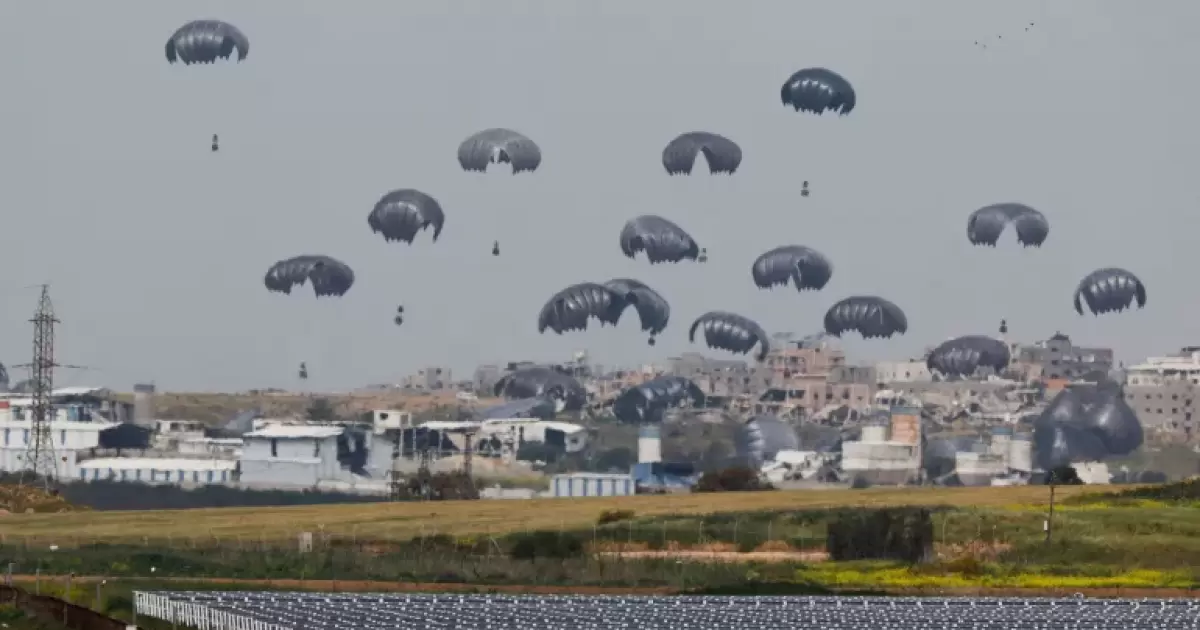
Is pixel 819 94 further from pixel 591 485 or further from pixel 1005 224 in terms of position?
pixel 591 485

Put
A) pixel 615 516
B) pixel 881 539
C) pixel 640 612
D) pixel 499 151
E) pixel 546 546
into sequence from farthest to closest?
pixel 499 151, pixel 615 516, pixel 546 546, pixel 881 539, pixel 640 612

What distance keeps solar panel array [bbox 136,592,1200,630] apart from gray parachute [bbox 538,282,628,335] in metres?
112

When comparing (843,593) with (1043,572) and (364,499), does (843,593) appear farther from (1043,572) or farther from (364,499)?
(364,499)

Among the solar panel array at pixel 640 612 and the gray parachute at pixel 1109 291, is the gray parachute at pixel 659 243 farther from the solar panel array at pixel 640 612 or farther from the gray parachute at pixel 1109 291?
the solar panel array at pixel 640 612

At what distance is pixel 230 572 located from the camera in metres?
79.3

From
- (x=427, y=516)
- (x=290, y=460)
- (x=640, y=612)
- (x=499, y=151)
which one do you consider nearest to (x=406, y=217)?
(x=499, y=151)

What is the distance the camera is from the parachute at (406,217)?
5384 inches

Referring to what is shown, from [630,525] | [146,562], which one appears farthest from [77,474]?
[146,562]

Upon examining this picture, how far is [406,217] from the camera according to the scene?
137250 millimetres

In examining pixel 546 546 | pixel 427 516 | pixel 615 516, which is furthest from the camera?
pixel 427 516

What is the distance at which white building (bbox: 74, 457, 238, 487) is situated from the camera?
190625 millimetres

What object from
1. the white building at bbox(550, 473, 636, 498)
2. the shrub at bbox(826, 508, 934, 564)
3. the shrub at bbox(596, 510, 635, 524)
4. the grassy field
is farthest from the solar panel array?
the white building at bbox(550, 473, 636, 498)

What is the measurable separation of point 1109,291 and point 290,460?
58604 millimetres

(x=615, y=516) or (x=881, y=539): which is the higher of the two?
(x=615, y=516)
